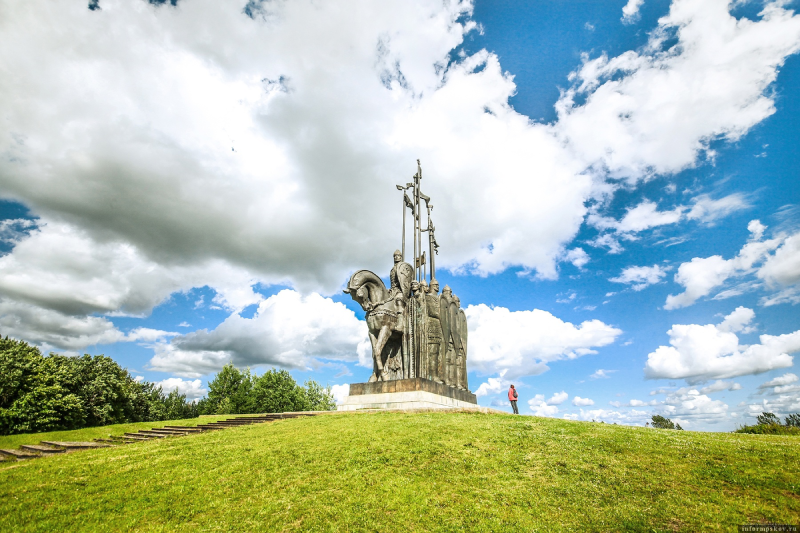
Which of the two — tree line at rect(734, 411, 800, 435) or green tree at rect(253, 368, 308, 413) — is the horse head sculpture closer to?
tree line at rect(734, 411, 800, 435)

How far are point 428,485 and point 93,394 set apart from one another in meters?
33.0

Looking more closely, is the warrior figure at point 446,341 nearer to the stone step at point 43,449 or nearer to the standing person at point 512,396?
the standing person at point 512,396

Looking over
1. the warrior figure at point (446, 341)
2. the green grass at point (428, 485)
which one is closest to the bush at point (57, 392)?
the green grass at point (428, 485)

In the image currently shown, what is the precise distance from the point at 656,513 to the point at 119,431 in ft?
63.7

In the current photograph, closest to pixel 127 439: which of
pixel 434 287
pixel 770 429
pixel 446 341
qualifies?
pixel 446 341

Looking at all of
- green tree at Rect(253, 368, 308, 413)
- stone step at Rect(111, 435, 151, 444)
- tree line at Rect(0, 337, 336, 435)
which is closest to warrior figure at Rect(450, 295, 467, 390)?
stone step at Rect(111, 435, 151, 444)

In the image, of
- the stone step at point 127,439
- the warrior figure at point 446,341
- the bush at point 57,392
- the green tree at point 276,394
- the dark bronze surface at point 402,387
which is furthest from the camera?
the green tree at point 276,394

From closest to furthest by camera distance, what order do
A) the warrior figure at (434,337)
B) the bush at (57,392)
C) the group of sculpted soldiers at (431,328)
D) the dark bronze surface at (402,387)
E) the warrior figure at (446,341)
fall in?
the dark bronze surface at (402,387) < the group of sculpted soldiers at (431,328) < the warrior figure at (434,337) < the warrior figure at (446,341) < the bush at (57,392)

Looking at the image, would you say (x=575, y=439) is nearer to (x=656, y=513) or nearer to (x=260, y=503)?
(x=656, y=513)

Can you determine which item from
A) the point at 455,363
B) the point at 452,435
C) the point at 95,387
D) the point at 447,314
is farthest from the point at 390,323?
the point at 95,387

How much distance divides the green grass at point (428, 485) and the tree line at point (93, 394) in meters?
19.3

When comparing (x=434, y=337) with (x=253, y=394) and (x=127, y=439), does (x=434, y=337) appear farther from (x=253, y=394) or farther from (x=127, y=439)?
(x=253, y=394)

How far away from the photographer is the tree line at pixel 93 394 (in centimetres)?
2298

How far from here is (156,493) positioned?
6.52m
